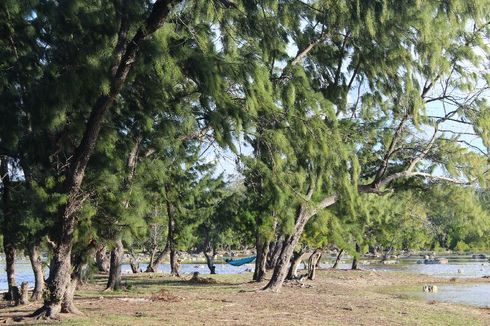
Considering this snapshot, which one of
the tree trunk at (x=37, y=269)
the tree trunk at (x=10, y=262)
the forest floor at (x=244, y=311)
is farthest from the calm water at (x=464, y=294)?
the tree trunk at (x=10, y=262)

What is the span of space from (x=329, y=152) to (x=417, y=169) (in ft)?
37.2

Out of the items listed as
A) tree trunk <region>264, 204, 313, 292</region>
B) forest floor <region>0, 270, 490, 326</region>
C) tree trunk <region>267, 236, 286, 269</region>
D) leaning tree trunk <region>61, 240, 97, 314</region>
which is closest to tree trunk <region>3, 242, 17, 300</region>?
forest floor <region>0, 270, 490, 326</region>

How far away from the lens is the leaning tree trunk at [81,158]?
8.58 metres

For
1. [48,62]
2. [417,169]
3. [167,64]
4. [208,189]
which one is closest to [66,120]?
[48,62]

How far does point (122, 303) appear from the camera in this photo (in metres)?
13.1

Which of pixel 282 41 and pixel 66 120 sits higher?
pixel 282 41

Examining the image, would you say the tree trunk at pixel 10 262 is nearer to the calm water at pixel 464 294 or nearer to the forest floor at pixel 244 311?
the forest floor at pixel 244 311

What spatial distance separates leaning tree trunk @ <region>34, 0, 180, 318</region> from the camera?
8578mm

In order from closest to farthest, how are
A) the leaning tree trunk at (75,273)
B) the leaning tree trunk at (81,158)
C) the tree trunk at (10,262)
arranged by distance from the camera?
the leaning tree trunk at (81,158) → the leaning tree trunk at (75,273) → the tree trunk at (10,262)

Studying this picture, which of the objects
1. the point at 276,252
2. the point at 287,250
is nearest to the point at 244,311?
the point at 287,250

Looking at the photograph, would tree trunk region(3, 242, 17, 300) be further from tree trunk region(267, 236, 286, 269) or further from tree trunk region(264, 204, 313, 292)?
tree trunk region(267, 236, 286, 269)

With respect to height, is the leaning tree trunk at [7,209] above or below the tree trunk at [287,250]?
above

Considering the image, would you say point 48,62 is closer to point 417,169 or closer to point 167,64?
point 167,64

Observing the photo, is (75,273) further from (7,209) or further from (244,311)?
(244,311)
